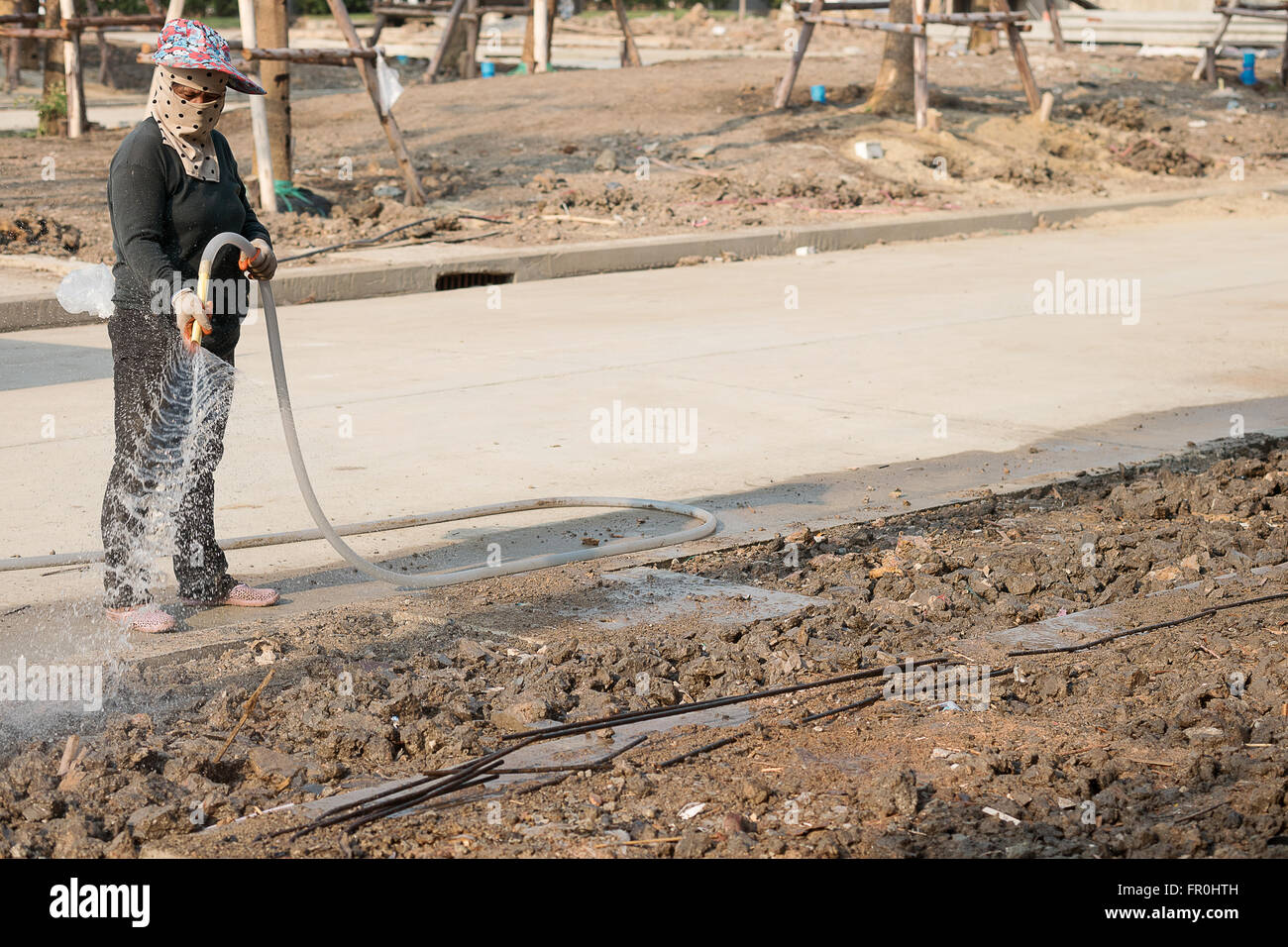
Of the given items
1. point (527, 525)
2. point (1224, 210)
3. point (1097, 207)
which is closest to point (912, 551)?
point (527, 525)

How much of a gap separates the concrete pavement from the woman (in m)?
0.23

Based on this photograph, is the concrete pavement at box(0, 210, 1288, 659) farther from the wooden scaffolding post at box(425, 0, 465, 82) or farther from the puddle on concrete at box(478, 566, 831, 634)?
the wooden scaffolding post at box(425, 0, 465, 82)

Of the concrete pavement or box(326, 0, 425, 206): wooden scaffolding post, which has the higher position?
box(326, 0, 425, 206): wooden scaffolding post

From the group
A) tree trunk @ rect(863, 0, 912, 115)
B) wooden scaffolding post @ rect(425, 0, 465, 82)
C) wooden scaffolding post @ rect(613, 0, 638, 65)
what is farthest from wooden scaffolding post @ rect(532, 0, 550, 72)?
tree trunk @ rect(863, 0, 912, 115)

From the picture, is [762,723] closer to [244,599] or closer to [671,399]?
[244,599]

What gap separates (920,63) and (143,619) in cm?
1504

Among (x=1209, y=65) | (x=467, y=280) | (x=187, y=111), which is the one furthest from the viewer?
(x=1209, y=65)

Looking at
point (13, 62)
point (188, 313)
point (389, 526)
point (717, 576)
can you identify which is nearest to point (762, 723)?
point (717, 576)

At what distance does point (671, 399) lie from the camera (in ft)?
29.3

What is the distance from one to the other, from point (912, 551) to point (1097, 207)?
1312 cm

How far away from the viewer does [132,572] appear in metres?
5.41

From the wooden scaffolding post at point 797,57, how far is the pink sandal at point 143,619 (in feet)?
49.2

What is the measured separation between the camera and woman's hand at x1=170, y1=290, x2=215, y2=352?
4.89 m

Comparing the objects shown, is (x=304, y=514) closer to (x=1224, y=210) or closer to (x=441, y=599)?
(x=441, y=599)
